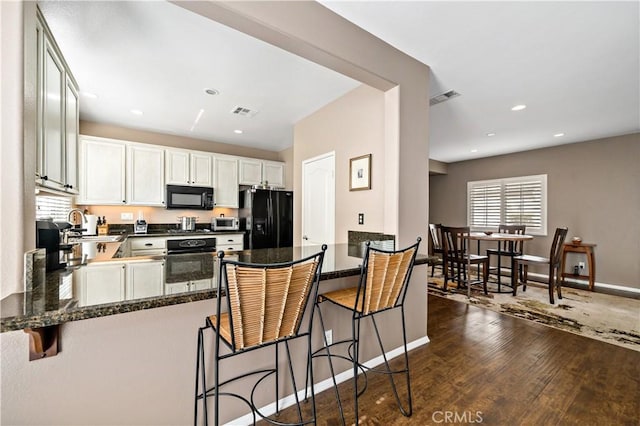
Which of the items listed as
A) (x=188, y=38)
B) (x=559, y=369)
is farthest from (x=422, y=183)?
(x=188, y=38)

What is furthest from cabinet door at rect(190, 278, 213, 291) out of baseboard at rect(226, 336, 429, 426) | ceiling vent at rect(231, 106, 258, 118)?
ceiling vent at rect(231, 106, 258, 118)

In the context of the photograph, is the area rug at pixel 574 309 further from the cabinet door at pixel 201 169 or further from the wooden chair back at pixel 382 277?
the cabinet door at pixel 201 169

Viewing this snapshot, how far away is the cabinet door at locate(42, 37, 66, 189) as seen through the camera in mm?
1783

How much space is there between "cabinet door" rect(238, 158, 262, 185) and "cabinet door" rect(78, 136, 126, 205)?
5.82ft

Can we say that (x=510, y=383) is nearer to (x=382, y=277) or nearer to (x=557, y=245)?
(x=382, y=277)

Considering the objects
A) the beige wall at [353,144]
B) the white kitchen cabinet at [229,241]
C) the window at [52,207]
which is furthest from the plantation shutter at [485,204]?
the window at [52,207]

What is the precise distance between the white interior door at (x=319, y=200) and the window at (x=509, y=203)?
480 centimetres

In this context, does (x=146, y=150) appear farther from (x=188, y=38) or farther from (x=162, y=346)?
(x=162, y=346)

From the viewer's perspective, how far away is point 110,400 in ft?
4.15

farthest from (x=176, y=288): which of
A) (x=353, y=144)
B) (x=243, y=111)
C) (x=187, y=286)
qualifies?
(x=243, y=111)

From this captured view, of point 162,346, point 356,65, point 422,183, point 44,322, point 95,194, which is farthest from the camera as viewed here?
point 95,194

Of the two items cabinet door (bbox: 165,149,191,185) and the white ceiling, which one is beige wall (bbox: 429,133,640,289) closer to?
the white ceiling

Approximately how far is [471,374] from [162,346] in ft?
7.26

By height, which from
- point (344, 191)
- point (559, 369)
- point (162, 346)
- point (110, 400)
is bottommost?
point (559, 369)
